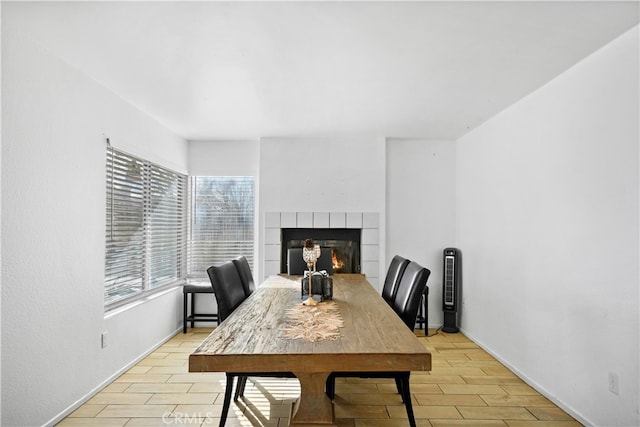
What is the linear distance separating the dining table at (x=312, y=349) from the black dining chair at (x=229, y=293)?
323mm

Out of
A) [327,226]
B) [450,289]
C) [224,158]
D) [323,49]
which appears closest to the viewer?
[323,49]

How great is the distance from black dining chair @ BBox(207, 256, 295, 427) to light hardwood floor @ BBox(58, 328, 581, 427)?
246 mm

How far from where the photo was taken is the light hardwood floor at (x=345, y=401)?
2.48 m

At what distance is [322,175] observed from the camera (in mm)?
4758

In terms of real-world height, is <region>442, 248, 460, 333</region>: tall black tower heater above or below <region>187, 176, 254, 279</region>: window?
below

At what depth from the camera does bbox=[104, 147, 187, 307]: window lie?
328cm

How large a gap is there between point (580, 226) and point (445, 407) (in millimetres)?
1477

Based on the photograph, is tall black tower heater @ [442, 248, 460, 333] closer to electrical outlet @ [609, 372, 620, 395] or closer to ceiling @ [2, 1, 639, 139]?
ceiling @ [2, 1, 639, 139]

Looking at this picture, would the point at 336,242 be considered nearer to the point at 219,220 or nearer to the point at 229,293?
the point at 219,220

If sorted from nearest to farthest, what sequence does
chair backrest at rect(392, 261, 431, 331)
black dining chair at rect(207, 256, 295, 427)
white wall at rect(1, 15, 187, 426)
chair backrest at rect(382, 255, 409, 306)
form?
white wall at rect(1, 15, 187, 426) < black dining chair at rect(207, 256, 295, 427) < chair backrest at rect(392, 261, 431, 331) < chair backrest at rect(382, 255, 409, 306)

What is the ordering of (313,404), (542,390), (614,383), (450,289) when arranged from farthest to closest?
(450,289)
(542,390)
(614,383)
(313,404)

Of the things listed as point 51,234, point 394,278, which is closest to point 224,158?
point 51,234

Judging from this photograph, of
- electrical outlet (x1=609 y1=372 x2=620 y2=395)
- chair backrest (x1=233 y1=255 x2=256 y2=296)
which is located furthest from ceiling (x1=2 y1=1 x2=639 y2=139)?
electrical outlet (x1=609 y1=372 x2=620 y2=395)

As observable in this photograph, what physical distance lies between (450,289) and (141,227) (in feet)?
11.1
